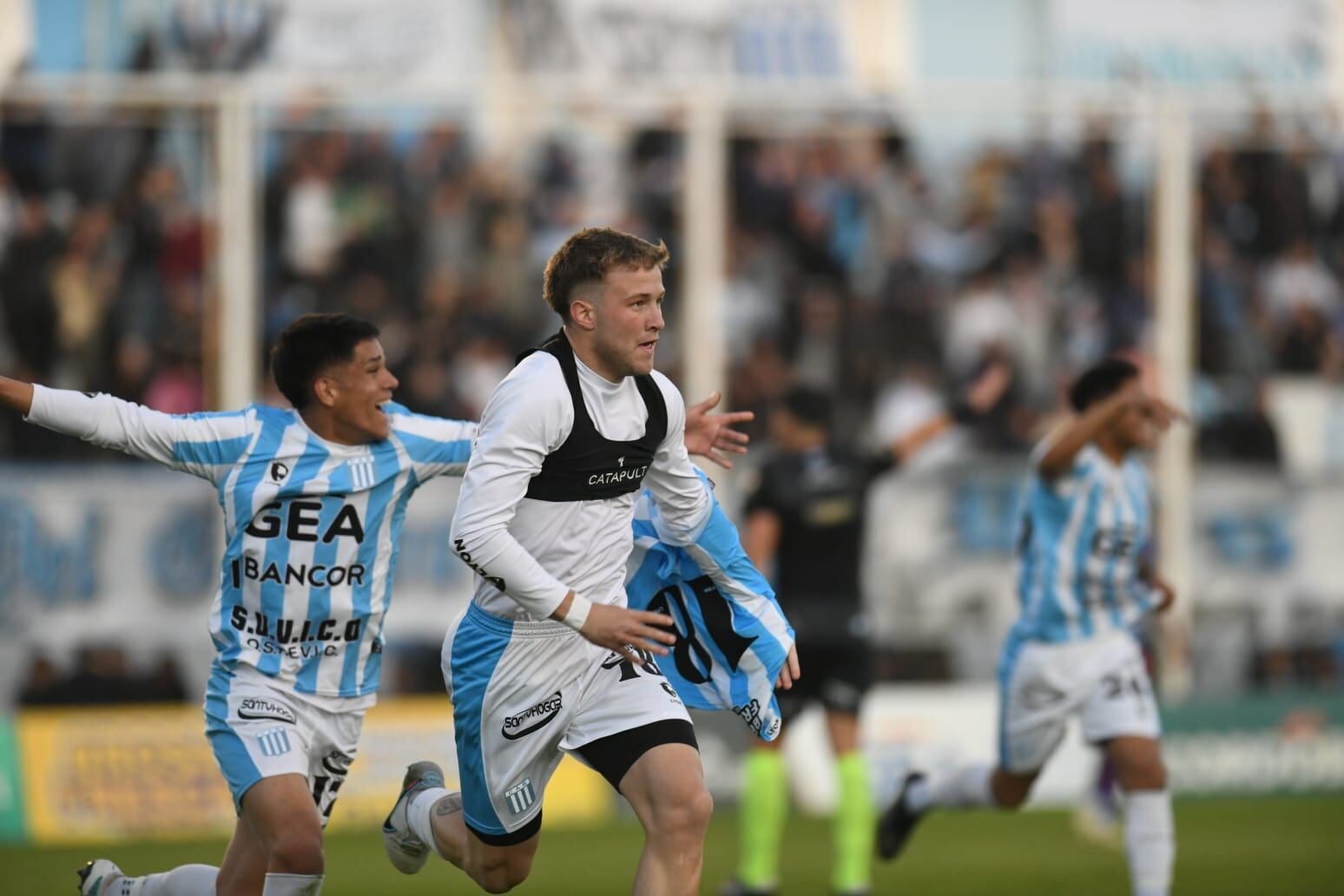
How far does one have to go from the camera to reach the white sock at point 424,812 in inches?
273

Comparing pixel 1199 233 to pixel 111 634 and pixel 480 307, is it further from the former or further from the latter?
pixel 111 634

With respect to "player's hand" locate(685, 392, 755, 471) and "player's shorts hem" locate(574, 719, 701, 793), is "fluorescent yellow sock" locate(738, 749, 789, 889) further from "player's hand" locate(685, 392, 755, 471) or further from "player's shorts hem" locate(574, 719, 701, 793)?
"player's shorts hem" locate(574, 719, 701, 793)

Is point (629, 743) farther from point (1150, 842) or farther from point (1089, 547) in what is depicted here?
point (1089, 547)

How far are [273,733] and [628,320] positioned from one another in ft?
6.26

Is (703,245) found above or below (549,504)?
above

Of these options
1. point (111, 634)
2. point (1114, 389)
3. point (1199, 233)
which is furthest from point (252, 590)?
point (1199, 233)

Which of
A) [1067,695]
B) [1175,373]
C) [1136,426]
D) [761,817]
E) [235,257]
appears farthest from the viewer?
[1175,373]

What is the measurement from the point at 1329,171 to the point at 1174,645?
4496 millimetres

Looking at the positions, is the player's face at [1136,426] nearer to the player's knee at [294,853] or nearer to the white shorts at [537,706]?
the white shorts at [537,706]

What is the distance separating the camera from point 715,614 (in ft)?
21.7

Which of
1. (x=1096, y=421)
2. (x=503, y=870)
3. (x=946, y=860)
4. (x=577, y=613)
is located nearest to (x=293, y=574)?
(x=503, y=870)

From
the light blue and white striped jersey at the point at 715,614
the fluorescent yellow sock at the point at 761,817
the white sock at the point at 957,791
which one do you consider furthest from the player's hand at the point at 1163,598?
the light blue and white striped jersey at the point at 715,614

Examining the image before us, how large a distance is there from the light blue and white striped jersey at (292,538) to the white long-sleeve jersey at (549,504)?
531 millimetres

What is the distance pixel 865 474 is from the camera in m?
10.4
